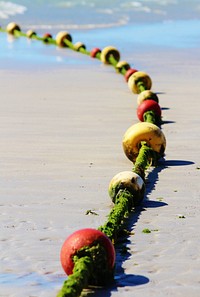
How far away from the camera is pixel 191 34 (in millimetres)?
28047

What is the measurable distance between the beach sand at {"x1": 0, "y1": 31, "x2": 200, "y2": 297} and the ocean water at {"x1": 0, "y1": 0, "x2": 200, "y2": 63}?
6.74 m

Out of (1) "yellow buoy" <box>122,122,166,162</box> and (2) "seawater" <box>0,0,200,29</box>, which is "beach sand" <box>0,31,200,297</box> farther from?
(2) "seawater" <box>0,0,200,29</box>

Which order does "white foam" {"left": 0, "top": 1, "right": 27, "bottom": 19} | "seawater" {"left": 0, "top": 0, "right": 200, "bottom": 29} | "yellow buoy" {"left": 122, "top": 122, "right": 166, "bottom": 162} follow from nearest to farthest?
"yellow buoy" {"left": 122, "top": 122, "right": 166, "bottom": 162}
"seawater" {"left": 0, "top": 0, "right": 200, "bottom": 29}
"white foam" {"left": 0, "top": 1, "right": 27, "bottom": 19}

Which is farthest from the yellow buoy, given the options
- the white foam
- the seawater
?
the white foam

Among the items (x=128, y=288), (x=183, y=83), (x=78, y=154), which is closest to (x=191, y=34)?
(x=183, y=83)

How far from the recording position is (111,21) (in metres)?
34.2

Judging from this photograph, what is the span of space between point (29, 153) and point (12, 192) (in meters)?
1.76

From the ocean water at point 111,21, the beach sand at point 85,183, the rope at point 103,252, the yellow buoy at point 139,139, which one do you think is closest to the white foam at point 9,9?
the ocean water at point 111,21

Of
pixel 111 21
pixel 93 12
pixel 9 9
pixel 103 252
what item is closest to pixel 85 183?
pixel 103 252

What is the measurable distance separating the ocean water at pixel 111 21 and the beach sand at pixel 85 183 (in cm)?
674

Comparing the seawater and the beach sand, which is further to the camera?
the seawater

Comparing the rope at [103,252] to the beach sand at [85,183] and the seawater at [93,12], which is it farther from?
the seawater at [93,12]

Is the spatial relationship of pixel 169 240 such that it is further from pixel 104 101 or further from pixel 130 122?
pixel 104 101

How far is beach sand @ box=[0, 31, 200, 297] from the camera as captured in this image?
6.12 meters
